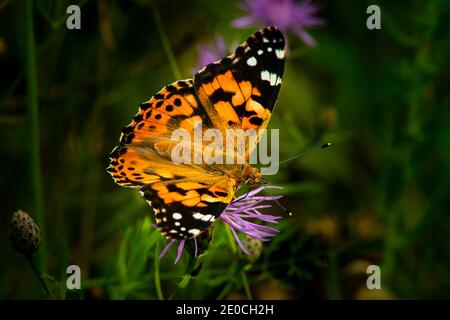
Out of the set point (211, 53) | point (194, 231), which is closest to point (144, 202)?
point (211, 53)

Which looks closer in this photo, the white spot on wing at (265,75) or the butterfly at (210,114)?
the butterfly at (210,114)

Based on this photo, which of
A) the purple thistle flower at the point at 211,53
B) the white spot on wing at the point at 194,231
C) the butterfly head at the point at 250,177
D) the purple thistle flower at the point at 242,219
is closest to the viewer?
the white spot on wing at the point at 194,231

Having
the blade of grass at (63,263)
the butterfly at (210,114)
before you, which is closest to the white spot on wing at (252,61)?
the butterfly at (210,114)

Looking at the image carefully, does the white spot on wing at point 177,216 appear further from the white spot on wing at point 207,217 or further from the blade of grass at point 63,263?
the blade of grass at point 63,263

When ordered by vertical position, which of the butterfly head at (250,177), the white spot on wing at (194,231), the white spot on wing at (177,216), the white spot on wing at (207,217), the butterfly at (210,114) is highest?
the butterfly at (210,114)

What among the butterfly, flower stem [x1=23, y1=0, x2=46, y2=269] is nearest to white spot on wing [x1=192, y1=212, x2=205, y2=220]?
the butterfly

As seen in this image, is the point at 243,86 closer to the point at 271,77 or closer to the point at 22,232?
the point at 271,77
